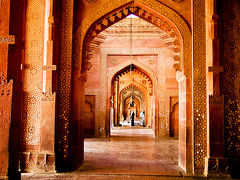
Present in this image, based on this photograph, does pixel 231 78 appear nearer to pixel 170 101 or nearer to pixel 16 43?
pixel 16 43

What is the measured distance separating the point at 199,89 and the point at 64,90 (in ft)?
9.00

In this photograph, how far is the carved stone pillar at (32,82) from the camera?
498 cm

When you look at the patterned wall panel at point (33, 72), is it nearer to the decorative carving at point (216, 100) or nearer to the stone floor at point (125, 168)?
the stone floor at point (125, 168)

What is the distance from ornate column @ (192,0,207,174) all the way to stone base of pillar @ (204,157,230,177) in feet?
0.75

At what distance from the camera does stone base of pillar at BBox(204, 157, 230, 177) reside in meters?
4.59

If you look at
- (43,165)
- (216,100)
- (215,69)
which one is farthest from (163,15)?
(43,165)

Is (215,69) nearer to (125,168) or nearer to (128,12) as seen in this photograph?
(128,12)

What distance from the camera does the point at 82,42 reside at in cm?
531

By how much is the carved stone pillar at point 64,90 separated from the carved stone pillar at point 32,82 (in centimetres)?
41

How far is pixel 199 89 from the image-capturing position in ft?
16.3

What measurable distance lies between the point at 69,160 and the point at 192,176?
243 cm

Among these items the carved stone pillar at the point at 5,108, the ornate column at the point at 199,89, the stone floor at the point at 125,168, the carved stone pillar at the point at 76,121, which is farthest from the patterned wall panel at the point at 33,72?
the ornate column at the point at 199,89

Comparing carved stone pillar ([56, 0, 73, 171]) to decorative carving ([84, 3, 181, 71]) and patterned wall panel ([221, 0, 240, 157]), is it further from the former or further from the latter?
patterned wall panel ([221, 0, 240, 157])

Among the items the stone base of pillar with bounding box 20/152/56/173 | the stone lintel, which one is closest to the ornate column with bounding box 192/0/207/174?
the stone lintel
